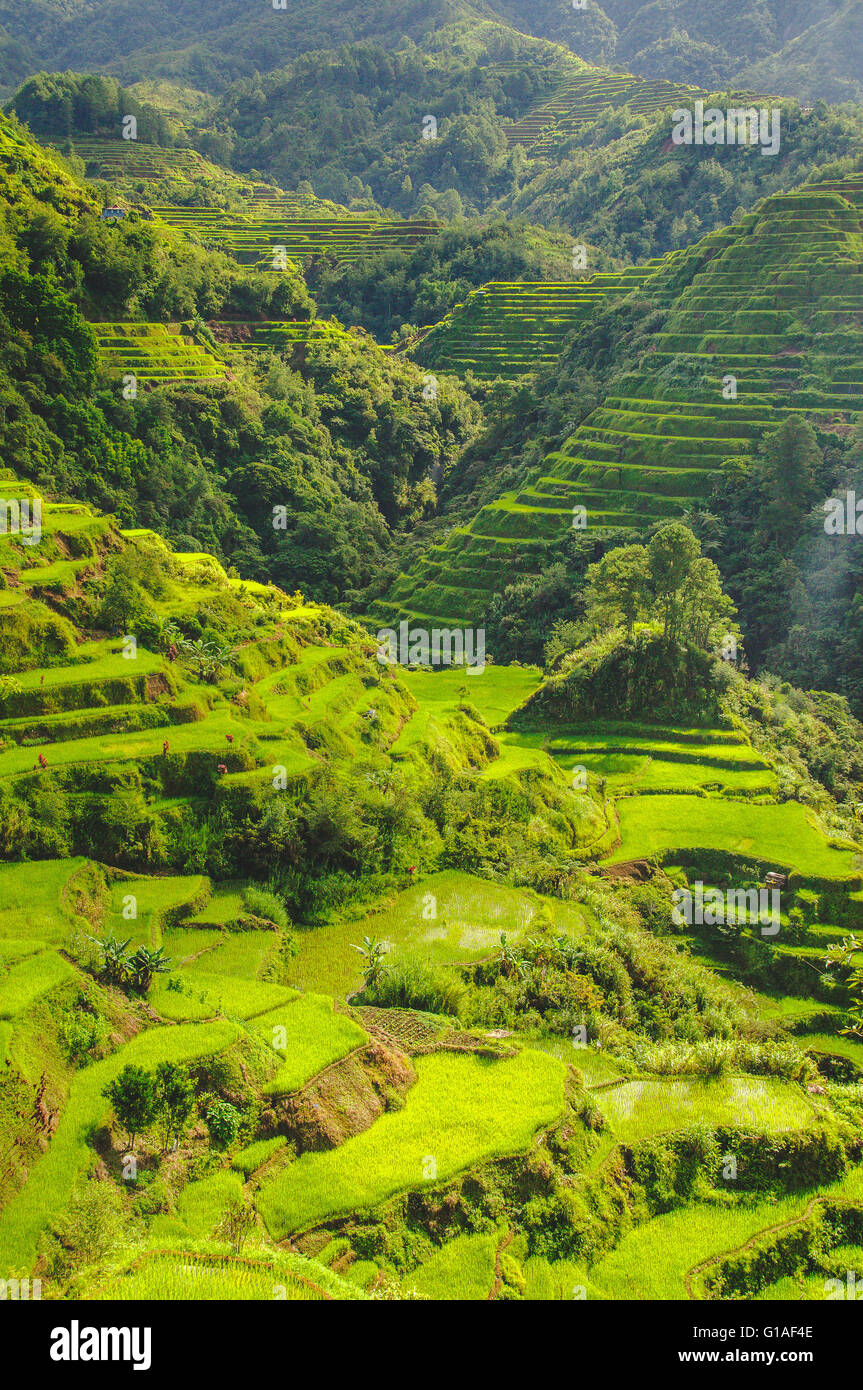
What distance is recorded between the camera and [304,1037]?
53.8 feet

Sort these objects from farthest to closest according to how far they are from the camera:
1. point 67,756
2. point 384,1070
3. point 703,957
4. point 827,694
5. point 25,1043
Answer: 1. point 827,694
2. point 703,957
3. point 67,756
4. point 384,1070
5. point 25,1043

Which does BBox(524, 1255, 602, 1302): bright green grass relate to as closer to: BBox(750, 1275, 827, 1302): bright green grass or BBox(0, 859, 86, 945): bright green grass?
BBox(750, 1275, 827, 1302): bright green grass

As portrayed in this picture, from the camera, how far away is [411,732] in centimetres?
3073

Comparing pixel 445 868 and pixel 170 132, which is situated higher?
pixel 170 132

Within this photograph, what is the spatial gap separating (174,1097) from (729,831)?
19.5m

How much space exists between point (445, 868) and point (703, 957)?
6647mm

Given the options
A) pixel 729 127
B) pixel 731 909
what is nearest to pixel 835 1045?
pixel 731 909

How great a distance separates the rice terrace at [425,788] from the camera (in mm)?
13992

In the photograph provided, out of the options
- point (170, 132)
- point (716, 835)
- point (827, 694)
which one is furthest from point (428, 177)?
point (716, 835)

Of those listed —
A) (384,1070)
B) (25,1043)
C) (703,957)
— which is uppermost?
(25,1043)

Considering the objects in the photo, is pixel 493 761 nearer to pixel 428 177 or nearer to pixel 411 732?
pixel 411 732

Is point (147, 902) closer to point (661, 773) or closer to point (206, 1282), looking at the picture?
point (206, 1282)

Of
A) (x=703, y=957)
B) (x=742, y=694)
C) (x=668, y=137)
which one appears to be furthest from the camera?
(x=668, y=137)

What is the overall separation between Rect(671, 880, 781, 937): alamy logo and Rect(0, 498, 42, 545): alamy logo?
17720 millimetres
